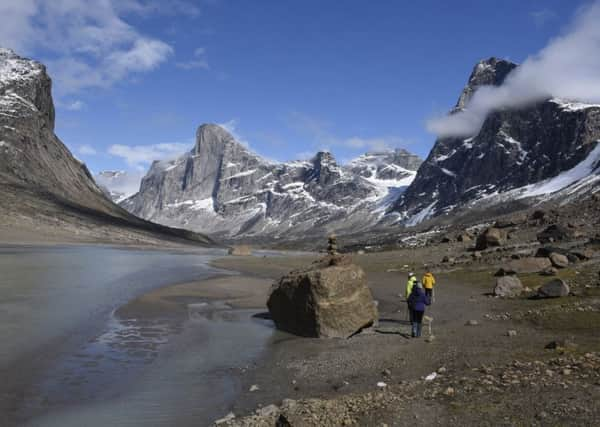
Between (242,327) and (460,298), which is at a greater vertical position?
(460,298)

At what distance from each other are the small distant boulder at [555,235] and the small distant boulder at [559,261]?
68.1 ft

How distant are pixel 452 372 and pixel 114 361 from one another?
1315cm

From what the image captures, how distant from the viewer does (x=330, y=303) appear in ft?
86.8

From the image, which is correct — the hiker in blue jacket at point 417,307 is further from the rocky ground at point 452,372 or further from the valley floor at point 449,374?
the valley floor at point 449,374

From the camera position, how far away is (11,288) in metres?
41.1

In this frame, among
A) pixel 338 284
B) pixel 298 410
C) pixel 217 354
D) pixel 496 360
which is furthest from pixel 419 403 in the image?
pixel 338 284

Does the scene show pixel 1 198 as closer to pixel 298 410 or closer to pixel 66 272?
pixel 66 272

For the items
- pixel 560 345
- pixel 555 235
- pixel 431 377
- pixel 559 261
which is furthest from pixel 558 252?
pixel 431 377

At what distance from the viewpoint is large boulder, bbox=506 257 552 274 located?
43562 mm

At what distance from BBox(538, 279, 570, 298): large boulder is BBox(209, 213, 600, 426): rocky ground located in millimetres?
547

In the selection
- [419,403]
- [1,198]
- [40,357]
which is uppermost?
[1,198]

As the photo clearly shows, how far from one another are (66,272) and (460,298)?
144 feet

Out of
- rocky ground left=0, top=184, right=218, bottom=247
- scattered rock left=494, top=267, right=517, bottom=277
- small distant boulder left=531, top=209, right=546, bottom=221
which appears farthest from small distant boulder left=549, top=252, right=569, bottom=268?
rocky ground left=0, top=184, right=218, bottom=247

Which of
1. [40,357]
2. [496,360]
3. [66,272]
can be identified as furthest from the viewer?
[66,272]
